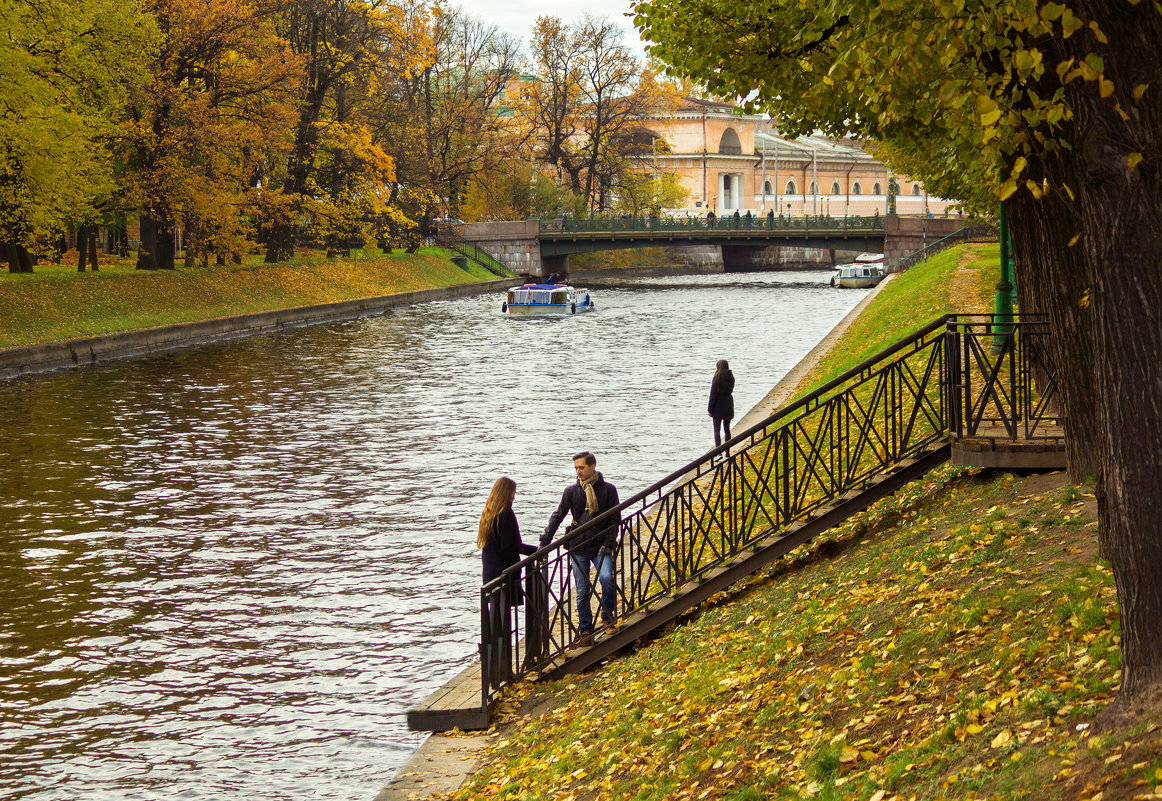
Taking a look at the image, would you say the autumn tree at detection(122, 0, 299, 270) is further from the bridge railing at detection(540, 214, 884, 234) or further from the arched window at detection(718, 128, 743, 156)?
the arched window at detection(718, 128, 743, 156)

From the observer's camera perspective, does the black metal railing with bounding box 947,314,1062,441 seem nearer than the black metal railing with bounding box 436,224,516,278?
Yes

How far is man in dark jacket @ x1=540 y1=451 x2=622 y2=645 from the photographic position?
37.2ft

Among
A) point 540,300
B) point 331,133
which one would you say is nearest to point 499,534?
point 540,300

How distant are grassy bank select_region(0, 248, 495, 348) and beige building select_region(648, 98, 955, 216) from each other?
181 feet

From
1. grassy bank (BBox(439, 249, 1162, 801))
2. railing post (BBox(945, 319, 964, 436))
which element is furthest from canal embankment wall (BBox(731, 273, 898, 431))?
grassy bank (BBox(439, 249, 1162, 801))

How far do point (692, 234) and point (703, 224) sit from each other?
83.9 inches

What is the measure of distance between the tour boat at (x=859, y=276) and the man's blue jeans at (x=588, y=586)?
229ft

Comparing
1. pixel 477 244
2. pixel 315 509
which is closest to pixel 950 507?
pixel 315 509

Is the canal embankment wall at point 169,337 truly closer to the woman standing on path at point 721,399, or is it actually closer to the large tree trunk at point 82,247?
the large tree trunk at point 82,247

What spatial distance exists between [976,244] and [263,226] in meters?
33.7

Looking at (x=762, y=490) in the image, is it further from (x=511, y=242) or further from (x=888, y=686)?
(x=511, y=242)

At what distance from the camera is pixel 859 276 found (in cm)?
7938

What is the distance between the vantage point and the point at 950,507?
1140 cm

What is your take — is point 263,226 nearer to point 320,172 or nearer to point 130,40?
point 320,172
